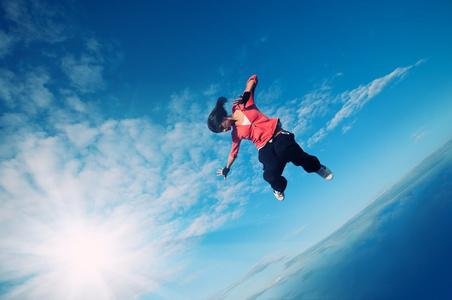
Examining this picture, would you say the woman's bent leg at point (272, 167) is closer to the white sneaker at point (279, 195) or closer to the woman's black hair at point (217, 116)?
the white sneaker at point (279, 195)

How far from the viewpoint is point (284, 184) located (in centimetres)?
316

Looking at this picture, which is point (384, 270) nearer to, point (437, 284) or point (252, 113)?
point (437, 284)

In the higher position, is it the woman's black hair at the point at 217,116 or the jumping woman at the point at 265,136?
the woman's black hair at the point at 217,116

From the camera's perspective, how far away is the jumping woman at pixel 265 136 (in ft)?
9.06

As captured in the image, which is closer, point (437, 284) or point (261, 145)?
point (261, 145)

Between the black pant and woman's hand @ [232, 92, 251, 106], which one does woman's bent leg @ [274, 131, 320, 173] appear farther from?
woman's hand @ [232, 92, 251, 106]

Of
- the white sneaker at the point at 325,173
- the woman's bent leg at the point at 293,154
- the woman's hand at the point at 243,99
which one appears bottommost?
the white sneaker at the point at 325,173

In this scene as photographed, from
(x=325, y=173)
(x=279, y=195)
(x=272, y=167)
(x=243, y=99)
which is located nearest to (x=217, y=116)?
(x=243, y=99)

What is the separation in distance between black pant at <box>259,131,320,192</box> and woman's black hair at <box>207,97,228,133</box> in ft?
3.36

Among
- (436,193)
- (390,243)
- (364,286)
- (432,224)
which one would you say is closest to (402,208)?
(436,193)

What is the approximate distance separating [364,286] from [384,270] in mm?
9964

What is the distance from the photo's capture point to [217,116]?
340cm

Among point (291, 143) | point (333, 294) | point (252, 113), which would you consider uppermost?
point (252, 113)

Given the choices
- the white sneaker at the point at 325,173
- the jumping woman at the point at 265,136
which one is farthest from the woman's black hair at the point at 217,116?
the white sneaker at the point at 325,173
